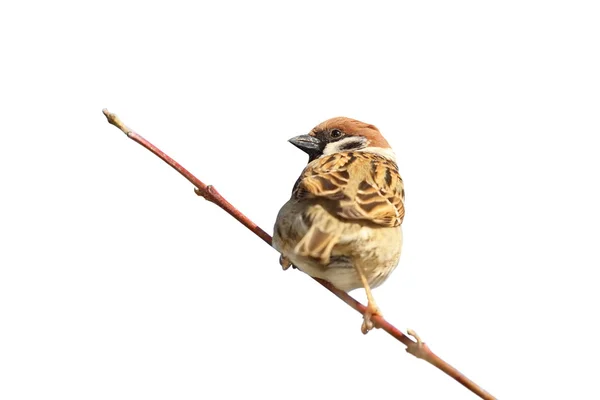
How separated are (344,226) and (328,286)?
43cm

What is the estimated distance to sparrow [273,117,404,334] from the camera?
5086 millimetres

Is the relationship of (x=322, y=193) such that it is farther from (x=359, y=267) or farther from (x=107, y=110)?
(x=107, y=110)

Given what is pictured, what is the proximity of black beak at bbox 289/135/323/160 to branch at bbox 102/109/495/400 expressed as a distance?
1.65m

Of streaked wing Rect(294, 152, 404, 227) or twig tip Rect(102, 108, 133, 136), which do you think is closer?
twig tip Rect(102, 108, 133, 136)

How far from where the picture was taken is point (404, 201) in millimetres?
6062

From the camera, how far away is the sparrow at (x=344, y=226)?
5.09 meters

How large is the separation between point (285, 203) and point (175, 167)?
1404 millimetres

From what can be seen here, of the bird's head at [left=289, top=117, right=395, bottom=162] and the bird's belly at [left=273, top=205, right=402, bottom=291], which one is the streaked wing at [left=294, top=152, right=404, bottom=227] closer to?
the bird's belly at [left=273, top=205, right=402, bottom=291]

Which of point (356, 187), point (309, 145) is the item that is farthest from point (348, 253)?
point (309, 145)

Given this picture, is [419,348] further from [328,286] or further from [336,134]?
[336,134]

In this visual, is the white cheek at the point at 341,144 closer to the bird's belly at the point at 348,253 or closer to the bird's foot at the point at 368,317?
the bird's belly at the point at 348,253

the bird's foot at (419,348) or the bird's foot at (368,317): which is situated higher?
the bird's foot at (368,317)

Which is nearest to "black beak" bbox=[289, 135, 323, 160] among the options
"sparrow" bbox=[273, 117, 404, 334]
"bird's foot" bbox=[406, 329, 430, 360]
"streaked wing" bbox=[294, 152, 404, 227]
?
"streaked wing" bbox=[294, 152, 404, 227]

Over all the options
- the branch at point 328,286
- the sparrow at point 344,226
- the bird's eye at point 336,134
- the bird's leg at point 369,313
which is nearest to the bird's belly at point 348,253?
the sparrow at point 344,226
